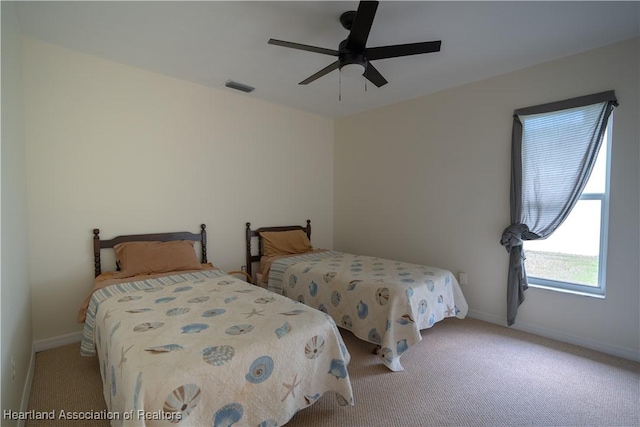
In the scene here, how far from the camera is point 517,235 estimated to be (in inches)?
113

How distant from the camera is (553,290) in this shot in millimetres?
2771

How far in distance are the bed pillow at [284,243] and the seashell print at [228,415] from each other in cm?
244

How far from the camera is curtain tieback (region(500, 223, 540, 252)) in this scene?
2.85 m

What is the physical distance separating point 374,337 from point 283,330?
3.70ft

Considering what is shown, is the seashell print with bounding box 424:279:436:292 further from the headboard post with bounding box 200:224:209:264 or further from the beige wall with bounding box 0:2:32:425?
the beige wall with bounding box 0:2:32:425

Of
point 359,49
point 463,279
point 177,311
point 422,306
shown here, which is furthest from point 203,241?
point 463,279

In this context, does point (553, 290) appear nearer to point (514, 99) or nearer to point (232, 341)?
point (514, 99)

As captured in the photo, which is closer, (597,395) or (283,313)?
(283,313)

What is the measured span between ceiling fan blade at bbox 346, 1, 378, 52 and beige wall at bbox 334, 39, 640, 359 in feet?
6.35

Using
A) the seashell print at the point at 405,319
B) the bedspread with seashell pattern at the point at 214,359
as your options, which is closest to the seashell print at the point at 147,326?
the bedspread with seashell pattern at the point at 214,359

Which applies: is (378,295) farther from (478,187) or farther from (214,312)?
(478,187)

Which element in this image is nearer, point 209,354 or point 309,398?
point 209,354

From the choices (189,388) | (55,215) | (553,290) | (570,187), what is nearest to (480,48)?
(570,187)

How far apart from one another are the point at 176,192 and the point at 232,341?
2229 millimetres
